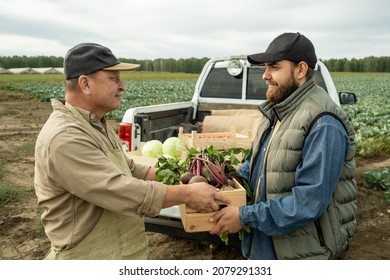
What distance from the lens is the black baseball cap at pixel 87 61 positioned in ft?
8.25

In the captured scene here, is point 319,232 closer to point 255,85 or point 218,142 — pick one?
point 218,142

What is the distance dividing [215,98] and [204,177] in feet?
12.6

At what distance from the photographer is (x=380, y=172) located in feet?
25.3

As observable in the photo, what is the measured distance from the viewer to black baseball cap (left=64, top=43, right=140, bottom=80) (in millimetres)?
2514

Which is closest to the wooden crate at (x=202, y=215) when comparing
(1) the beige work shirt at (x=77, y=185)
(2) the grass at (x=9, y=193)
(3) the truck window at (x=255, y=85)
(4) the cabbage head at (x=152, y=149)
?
(1) the beige work shirt at (x=77, y=185)

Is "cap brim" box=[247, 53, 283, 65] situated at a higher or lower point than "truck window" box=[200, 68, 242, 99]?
higher

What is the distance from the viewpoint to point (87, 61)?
8.25 ft

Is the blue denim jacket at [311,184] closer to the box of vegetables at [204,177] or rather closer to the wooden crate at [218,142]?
the box of vegetables at [204,177]

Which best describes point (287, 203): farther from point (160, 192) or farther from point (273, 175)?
point (160, 192)

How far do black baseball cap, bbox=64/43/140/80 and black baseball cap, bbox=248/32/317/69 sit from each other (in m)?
1.04

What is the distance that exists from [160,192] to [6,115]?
20.9 meters

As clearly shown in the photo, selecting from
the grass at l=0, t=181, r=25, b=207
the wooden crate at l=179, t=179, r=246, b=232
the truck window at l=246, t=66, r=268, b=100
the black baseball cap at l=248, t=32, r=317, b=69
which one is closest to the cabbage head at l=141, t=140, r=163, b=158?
the wooden crate at l=179, t=179, r=246, b=232

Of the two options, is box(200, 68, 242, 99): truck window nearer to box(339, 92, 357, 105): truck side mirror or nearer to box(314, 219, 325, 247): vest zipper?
box(339, 92, 357, 105): truck side mirror

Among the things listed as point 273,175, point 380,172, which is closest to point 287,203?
point 273,175
